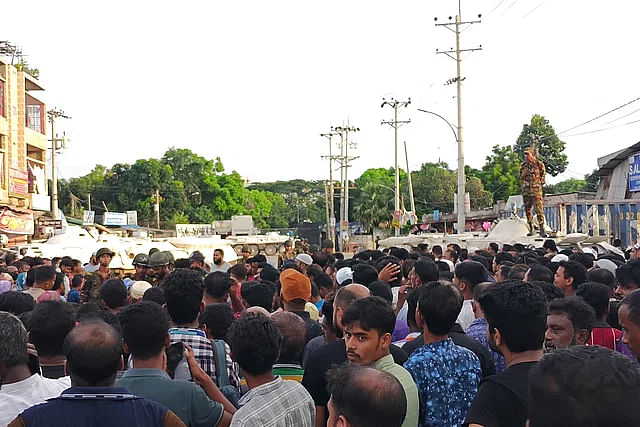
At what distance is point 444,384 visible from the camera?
4.05 metres

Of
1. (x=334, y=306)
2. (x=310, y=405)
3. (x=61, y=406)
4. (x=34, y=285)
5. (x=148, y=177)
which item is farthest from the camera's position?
(x=148, y=177)

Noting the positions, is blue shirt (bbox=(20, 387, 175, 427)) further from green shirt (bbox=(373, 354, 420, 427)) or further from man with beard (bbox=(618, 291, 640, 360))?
man with beard (bbox=(618, 291, 640, 360))

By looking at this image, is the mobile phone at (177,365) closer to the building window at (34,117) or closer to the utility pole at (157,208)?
the building window at (34,117)

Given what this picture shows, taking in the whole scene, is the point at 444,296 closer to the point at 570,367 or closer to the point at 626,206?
the point at 570,367

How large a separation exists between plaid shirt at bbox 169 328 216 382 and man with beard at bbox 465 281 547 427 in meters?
1.83

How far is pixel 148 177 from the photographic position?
7450 cm

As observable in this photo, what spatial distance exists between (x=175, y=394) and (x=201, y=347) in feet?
2.93

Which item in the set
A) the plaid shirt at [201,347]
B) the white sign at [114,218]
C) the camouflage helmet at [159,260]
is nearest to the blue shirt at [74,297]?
the camouflage helmet at [159,260]

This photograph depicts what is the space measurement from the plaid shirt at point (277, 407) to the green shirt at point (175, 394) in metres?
0.21

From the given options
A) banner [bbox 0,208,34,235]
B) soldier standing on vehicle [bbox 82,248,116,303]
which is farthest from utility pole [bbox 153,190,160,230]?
soldier standing on vehicle [bbox 82,248,116,303]

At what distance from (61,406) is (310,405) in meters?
1.28

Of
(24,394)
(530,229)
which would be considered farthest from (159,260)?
(530,229)

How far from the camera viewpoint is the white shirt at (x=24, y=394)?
3.64m

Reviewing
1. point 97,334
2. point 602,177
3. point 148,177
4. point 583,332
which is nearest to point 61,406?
point 97,334
